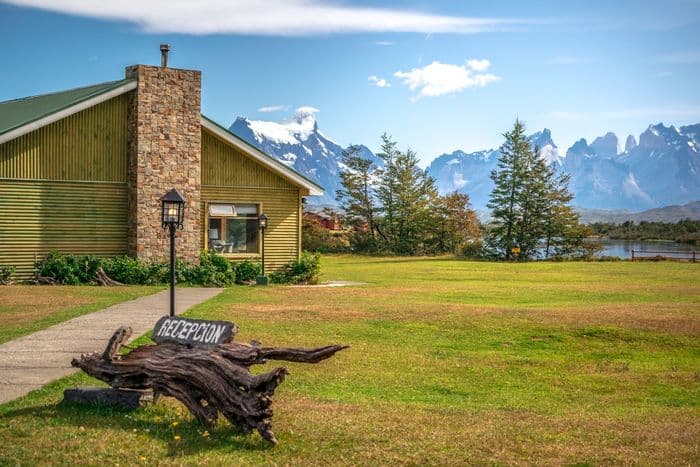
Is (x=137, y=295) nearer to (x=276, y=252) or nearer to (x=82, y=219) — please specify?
(x=82, y=219)

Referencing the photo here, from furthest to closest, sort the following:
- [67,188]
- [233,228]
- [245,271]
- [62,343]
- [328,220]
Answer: [328,220] < [233,228] < [245,271] < [67,188] < [62,343]

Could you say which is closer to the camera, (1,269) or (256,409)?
(256,409)

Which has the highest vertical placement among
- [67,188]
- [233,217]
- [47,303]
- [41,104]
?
[41,104]

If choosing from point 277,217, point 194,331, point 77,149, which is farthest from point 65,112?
point 194,331

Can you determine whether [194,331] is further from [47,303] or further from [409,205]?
[409,205]

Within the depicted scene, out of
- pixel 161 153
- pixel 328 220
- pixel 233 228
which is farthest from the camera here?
pixel 328 220

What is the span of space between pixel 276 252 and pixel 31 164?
830cm

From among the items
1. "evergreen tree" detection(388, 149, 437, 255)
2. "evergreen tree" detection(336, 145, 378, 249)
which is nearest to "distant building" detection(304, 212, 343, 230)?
"evergreen tree" detection(336, 145, 378, 249)

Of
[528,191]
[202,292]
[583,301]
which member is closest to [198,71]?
[202,292]

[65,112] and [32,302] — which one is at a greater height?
[65,112]

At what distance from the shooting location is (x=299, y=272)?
2731 cm

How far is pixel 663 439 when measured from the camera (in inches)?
325

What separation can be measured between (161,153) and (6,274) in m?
5.51

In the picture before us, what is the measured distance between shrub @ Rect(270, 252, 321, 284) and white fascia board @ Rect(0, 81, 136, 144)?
768cm
